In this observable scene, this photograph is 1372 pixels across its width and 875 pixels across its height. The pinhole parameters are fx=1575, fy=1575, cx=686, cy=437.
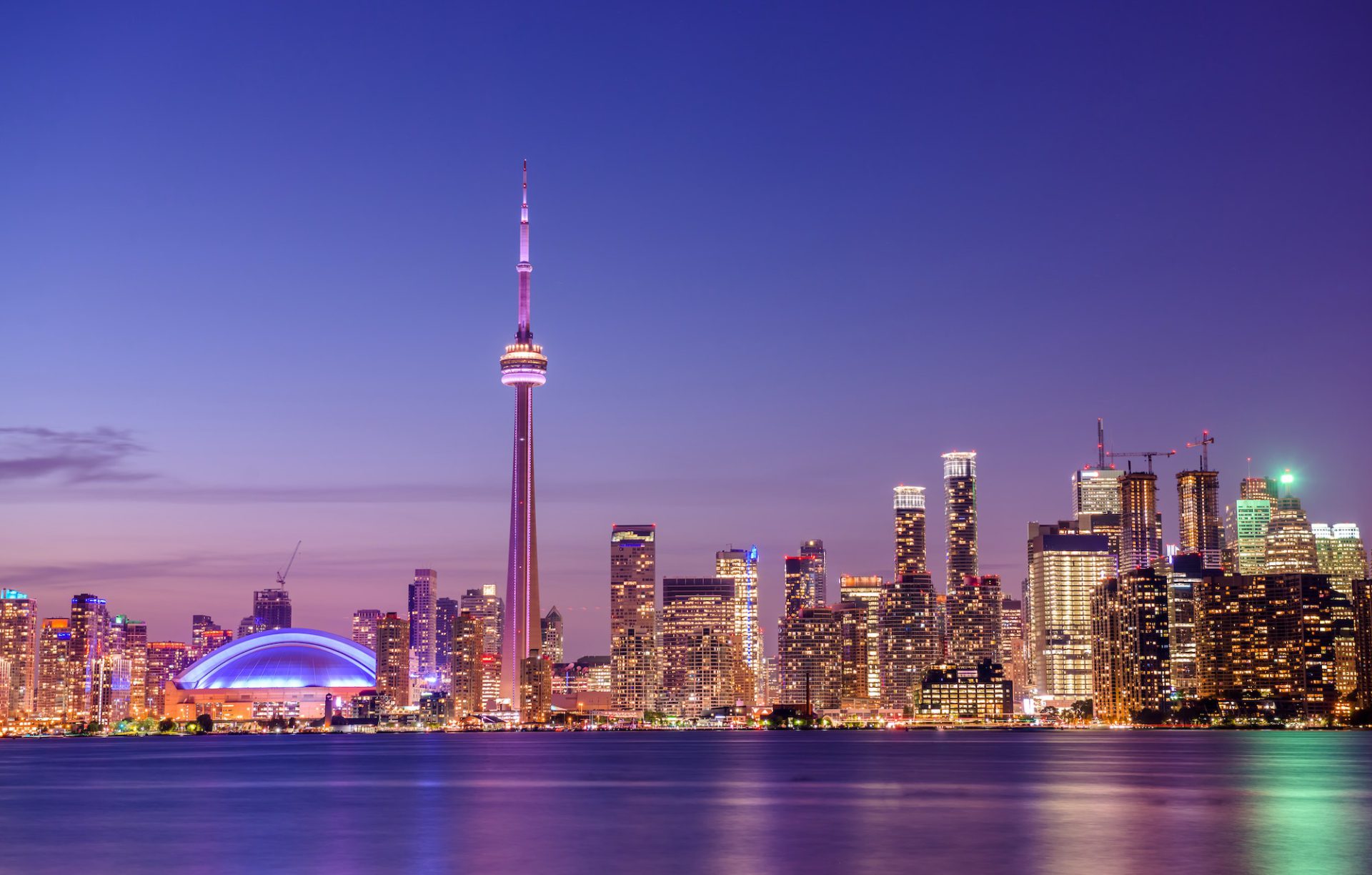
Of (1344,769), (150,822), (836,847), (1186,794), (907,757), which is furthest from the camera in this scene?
(907,757)

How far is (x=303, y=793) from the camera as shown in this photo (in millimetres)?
121375

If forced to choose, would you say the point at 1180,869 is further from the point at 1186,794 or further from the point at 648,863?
the point at 1186,794

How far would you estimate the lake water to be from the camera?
230ft

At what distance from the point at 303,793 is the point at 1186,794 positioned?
6632 cm

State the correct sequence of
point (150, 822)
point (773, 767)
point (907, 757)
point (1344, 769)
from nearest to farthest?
point (150, 822) → point (1344, 769) → point (773, 767) → point (907, 757)

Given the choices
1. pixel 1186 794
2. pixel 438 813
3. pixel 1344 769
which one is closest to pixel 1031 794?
pixel 1186 794

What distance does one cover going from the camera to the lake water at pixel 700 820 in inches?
2761

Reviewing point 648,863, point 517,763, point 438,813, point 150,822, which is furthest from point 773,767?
point 648,863

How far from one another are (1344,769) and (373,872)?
118 metres

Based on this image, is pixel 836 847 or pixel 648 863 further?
pixel 836 847

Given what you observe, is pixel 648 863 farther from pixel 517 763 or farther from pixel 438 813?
pixel 517 763

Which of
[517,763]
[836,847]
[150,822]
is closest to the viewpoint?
[836,847]

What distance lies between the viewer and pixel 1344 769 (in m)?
154

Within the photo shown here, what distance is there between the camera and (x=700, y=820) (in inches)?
3664
